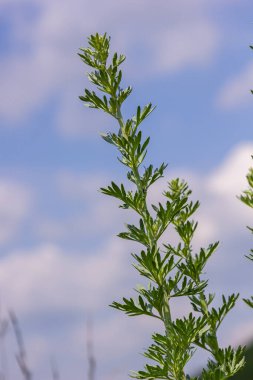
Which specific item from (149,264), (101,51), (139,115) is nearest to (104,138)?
(139,115)

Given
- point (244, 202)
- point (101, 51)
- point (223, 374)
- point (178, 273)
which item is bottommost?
point (223, 374)

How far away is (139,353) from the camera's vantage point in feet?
15.2

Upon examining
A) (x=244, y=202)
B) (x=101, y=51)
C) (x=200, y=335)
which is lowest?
(x=200, y=335)

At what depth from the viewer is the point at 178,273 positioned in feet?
15.3

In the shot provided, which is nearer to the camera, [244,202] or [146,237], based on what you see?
[146,237]

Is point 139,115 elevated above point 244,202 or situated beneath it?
elevated above

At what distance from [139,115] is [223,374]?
6.03 feet

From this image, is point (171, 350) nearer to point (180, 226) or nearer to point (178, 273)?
point (178, 273)

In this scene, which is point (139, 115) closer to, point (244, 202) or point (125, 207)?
point (125, 207)

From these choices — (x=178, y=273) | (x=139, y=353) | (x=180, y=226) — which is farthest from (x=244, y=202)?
(x=139, y=353)

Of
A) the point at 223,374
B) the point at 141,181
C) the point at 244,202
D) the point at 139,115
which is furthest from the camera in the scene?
the point at 244,202

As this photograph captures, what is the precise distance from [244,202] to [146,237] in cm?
119

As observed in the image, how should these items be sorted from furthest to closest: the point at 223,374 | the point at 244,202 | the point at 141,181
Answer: the point at 244,202 < the point at 141,181 < the point at 223,374

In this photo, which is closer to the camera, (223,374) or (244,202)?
(223,374)
